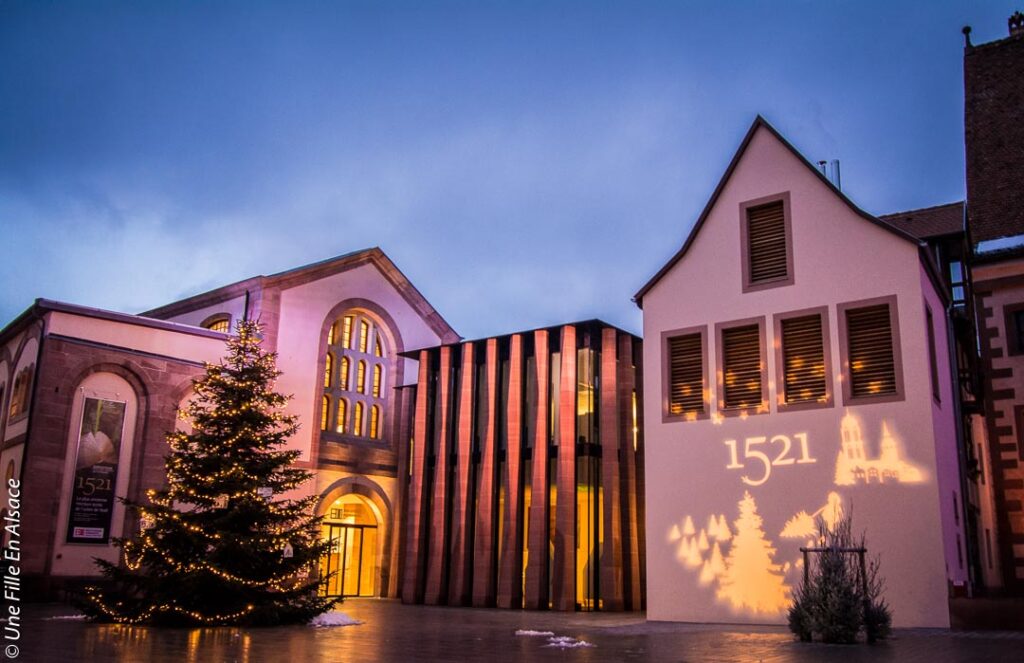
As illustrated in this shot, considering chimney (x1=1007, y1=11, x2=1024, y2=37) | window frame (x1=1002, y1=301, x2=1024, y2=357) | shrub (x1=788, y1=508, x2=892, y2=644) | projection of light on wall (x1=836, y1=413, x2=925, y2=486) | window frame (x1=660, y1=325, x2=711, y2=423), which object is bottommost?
shrub (x1=788, y1=508, x2=892, y2=644)

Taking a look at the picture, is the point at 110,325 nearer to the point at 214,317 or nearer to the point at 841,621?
the point at 214,317

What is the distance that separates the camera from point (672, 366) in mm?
22750

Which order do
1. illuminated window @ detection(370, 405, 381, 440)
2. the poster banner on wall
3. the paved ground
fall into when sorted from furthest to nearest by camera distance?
illuminated window @ detection(370, 405, 381, 440)
the poster banner on wall
the paved ground

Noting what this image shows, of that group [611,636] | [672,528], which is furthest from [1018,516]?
[611,636]

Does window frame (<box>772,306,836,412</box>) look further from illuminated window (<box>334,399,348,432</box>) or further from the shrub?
illuminated window (<box>334,399,348,432</box>)

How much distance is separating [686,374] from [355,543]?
19212mm

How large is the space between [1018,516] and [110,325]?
27.9 meters

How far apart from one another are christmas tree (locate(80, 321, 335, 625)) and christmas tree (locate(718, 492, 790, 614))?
8.86 meters

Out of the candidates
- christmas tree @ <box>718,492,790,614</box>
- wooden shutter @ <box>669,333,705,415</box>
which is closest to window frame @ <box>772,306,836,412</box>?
wooden shutter @ <box>669,333,705,415</box>

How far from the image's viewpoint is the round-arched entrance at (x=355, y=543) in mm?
35844

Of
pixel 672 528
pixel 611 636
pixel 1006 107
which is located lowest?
pixel 611 636

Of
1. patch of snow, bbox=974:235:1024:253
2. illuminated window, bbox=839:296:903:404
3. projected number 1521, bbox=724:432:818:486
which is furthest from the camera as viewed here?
patch of snow, bbox=974:235:1024:253

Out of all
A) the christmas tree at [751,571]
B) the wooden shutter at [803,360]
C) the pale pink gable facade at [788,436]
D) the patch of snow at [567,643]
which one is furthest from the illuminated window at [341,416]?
the patch of snow at [567,643]

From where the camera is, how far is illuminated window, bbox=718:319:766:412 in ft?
69.8
